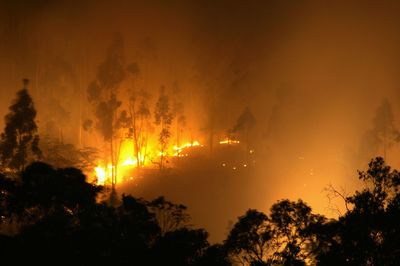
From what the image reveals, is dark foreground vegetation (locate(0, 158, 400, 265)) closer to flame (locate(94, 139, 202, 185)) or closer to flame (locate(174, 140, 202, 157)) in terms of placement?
flame (locate(94, 139, 202, 185))

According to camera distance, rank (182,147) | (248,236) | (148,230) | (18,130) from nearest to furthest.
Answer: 1. (148,230)
2. (248,236)
3. (18,130)
4. (182,147)

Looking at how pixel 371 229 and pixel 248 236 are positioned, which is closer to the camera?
pixel 371 229

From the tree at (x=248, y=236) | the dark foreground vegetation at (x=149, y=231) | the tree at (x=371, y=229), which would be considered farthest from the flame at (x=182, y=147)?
the tree at (x=371, y=229)

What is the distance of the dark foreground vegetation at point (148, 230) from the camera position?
13484 mm

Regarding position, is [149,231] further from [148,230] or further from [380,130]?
[380,130]

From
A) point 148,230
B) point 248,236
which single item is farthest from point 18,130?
point 248,236

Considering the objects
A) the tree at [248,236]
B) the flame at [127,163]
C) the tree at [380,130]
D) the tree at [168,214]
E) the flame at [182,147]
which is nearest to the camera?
the tree at [248,236]

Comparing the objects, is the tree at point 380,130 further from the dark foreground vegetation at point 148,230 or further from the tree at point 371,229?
the tree at point 371,229

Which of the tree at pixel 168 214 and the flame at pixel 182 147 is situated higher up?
the flame at pixel 182 147

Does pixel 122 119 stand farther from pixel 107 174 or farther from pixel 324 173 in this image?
pixel 324 173

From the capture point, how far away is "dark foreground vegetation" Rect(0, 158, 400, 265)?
13.5 metres

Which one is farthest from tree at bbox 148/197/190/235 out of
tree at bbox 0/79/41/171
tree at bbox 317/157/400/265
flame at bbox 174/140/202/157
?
flame at bbox 174/140/202/157

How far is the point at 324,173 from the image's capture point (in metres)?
79.1

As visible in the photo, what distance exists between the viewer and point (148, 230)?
53.1 ft
